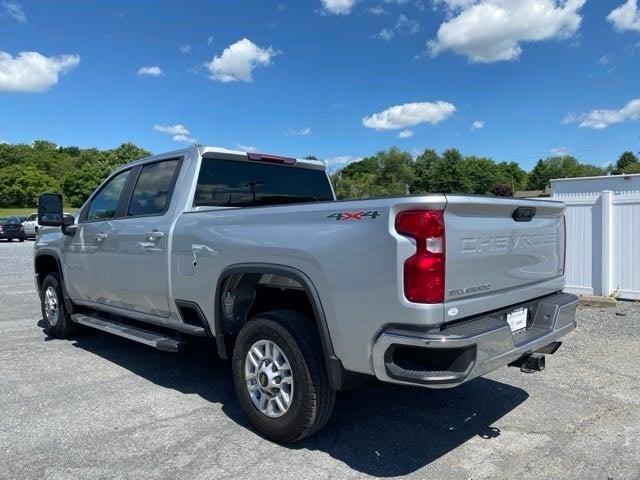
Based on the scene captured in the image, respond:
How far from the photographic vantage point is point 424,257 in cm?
284

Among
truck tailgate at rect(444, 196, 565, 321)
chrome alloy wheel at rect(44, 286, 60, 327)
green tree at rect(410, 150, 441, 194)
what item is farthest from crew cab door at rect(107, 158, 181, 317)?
green tree at rect(410, 150, 441, 194)

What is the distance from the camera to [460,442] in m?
3.65

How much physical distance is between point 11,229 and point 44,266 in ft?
97.2

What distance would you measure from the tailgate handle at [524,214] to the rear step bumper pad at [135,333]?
9.32 ft

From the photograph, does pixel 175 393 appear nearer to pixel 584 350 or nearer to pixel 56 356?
pixel 56 356

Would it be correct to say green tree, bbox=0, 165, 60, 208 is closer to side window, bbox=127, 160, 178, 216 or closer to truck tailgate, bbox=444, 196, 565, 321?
side window, bbox=127, 160, 178, 216

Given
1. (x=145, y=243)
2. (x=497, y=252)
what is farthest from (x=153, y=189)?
(x=497, y=252)

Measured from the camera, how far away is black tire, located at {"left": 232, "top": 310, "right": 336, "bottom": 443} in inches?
131

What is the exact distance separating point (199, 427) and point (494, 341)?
225 cm

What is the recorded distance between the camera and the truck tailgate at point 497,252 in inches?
116

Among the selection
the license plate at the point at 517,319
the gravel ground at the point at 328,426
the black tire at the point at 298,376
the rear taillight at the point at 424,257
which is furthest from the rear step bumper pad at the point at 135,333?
the license plate at the point at 517,319

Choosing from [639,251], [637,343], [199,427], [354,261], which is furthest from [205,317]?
[639,251]

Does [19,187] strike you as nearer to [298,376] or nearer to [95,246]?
[95,246]

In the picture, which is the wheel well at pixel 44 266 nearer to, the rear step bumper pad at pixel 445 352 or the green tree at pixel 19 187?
the rear step bumper pad at pixel 445 352
